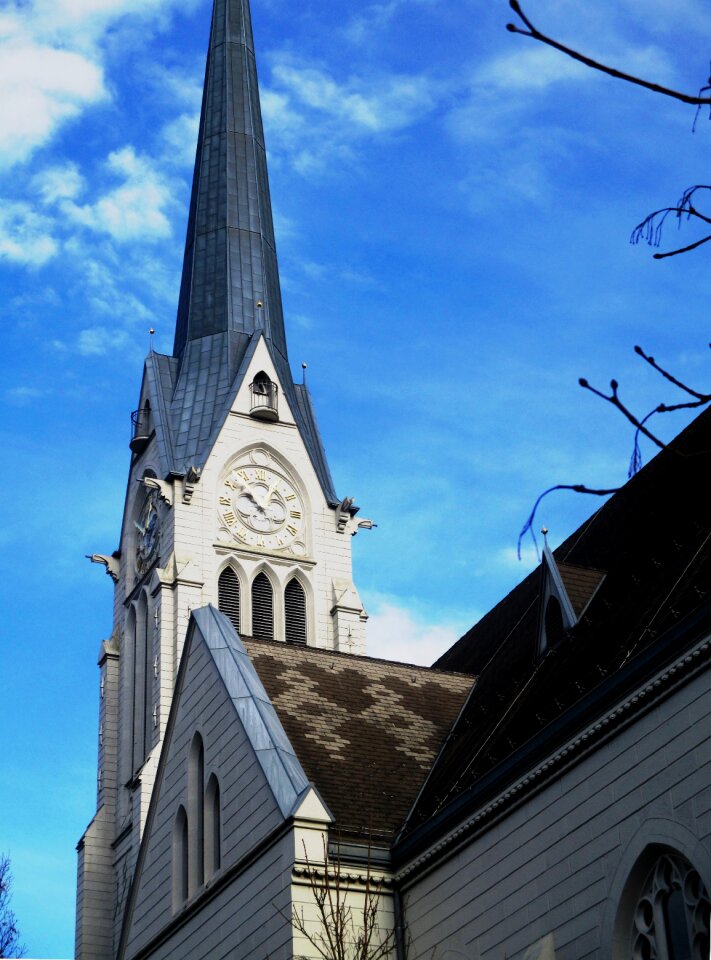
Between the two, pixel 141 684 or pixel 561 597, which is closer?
pixel 561 597

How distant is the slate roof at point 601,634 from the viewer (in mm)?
15266

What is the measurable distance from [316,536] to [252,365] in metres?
5.43

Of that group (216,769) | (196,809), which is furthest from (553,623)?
(196,809)

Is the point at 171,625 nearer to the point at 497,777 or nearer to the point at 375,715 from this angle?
the point at 375,715

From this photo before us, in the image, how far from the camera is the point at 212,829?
67.4ft

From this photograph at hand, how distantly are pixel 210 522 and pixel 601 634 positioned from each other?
76.3 ft

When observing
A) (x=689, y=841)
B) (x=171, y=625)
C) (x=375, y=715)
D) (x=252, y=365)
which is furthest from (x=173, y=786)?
(x=252, y=365)

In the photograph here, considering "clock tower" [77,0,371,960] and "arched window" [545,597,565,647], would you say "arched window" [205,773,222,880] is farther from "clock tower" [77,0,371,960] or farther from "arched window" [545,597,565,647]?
"clock tower" [77,0,371,960]

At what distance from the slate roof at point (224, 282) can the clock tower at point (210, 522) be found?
57mm

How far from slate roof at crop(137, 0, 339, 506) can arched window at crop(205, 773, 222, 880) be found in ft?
67.8

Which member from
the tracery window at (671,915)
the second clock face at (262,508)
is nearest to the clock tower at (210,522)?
the second clock face at (262,508)

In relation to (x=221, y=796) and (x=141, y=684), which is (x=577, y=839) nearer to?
(x=221, y=796)

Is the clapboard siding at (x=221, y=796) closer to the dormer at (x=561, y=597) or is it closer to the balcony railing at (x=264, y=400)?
the dormer at (x=561, y=597)

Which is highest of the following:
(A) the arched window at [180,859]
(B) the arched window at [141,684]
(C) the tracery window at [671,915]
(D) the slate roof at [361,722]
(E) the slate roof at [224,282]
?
(E) the slate roof at [224,282]
